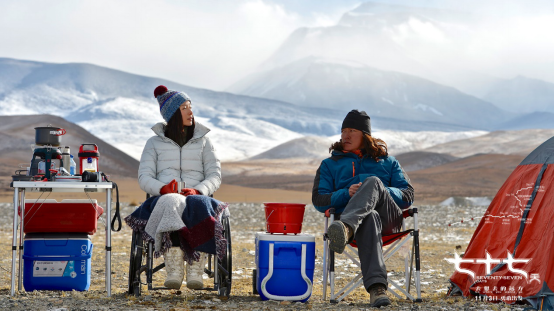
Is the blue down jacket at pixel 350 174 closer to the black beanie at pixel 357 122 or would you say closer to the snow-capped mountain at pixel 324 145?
the black beanie at pixel 357 122

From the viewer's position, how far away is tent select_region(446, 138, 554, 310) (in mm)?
3547

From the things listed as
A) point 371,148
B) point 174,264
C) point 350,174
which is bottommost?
point 174,264

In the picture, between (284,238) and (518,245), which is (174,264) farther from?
(518,245)

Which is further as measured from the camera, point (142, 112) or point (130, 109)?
point (130, 109)

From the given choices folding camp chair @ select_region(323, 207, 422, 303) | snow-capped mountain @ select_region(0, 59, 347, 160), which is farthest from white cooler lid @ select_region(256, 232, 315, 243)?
snow-capped mountain @ select_region(0, 59, 347, 160)

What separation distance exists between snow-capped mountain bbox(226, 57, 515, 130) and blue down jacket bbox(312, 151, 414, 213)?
106 meters

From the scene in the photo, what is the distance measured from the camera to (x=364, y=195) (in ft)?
11.4

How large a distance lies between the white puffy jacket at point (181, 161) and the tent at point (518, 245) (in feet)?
5.71

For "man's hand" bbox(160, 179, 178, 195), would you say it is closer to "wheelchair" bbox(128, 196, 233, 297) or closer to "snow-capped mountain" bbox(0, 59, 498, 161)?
"wheelchair" bbox(128, 196, 233, 297)

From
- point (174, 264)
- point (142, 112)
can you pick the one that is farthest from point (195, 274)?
point (142, 112)

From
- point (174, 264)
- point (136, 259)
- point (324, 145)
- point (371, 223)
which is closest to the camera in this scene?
point (371, 223)

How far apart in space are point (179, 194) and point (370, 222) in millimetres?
1156

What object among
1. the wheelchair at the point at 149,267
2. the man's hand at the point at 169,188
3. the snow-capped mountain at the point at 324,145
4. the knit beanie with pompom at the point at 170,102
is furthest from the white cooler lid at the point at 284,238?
the snow-capped mountain at the point at 324,145

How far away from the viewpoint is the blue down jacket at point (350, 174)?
3893 mm
